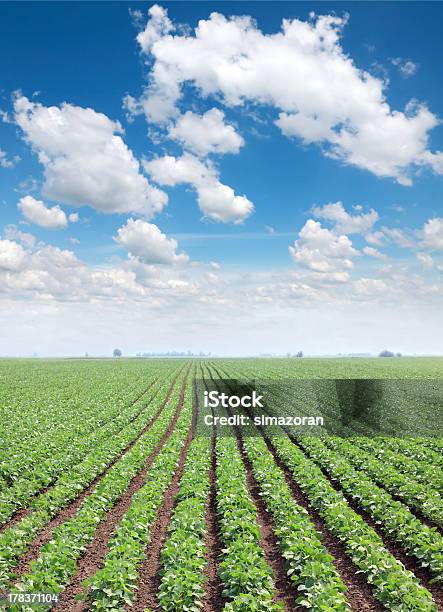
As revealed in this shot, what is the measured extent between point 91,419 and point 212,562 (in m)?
18.7

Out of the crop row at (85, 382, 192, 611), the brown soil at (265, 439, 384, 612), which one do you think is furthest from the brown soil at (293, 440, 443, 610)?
the crop row at (85, 382, 192, 611)

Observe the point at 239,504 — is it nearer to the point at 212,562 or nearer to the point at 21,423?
the point at 212,562

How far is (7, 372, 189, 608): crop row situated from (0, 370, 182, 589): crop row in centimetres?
60

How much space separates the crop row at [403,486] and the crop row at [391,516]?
1.67 ft

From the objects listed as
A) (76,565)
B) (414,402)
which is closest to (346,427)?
(414,402)

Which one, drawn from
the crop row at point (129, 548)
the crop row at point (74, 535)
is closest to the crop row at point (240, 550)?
the crop row at point (129, 548)

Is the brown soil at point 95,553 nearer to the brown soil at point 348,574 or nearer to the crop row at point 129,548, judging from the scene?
A: the crop row at point 129,548

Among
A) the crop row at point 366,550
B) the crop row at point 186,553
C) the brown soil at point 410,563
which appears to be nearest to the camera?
the crop row at point 366,550

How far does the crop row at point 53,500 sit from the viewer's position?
394 inches

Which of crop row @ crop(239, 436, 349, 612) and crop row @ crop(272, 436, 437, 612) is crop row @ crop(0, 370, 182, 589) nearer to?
crop row @ crop(239, 436, 349, 612)

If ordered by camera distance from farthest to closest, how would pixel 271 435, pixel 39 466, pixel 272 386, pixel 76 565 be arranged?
pixel 272 386 < pixel 271 435 < pixel 39 466 < pixel 76 565

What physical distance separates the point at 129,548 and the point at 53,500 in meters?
5.09

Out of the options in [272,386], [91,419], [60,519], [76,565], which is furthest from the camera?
[272,386]

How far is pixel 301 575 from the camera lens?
890cm
